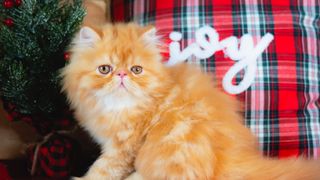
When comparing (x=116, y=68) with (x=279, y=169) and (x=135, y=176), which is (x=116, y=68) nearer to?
(x=135, y=176)

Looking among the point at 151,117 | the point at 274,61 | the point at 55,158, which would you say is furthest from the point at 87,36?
the point at 274,61

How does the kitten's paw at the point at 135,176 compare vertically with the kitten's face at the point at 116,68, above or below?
below

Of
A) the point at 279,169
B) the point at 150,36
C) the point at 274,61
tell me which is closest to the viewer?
the point at 279,169

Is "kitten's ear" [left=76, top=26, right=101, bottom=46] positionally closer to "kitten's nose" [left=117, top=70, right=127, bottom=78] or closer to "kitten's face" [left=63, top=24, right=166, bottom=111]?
"kitten's face" [left=63, top=24, right=166, bottom=111]

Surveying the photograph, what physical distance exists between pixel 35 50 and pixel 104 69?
0.22m

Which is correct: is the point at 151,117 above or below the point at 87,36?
below

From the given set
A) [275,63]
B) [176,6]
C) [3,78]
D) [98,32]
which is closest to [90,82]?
[98,32]

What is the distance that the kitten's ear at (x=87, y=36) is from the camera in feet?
2.92

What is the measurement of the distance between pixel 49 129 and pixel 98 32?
379 mm

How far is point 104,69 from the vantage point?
88 cm

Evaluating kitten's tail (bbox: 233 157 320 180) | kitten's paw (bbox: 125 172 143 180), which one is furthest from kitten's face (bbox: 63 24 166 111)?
kitten's tail (bbox: 233 157 320 180)

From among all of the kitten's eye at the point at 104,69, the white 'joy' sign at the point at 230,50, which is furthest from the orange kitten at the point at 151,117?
the white 'joy' sign at the point at 230,50

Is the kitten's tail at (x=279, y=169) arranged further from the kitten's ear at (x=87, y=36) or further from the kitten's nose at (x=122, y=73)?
the kitten's ear at (x=87, y=36)

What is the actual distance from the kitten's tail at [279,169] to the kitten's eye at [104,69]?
0.35m
